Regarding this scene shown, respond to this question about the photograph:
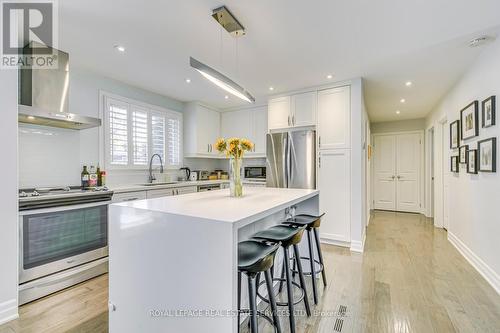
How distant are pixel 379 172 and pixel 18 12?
295 inches

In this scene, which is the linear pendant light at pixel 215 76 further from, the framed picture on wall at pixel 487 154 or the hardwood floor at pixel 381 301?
the framed picture on wall at pixel 487 154

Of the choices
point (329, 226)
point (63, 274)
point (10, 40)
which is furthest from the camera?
point (329, 226)

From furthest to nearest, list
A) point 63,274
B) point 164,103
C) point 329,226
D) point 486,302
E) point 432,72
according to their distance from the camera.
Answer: point 164,103 → point 329,226 → point 432,72 → point 63,274 → point 486,302

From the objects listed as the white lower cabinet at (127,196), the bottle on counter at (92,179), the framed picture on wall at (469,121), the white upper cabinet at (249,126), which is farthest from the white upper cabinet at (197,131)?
the framed picture on wall at (469,121)

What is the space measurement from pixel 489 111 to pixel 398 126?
4271 millimetres

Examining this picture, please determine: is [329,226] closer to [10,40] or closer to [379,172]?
[379,172]

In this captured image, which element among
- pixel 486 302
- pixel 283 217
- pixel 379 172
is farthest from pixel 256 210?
pixel 379 172

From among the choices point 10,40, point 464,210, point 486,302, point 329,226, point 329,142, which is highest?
point 10,40

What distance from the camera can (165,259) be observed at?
4.59ft

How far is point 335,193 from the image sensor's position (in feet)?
12.2

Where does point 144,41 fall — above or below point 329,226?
above

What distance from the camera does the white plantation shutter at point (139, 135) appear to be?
354 centimetres

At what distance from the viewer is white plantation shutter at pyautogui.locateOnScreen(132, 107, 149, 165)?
3.85 metres

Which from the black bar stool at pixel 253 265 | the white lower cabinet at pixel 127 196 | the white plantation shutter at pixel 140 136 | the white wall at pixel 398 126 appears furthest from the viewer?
the white wall at pixel 398 126
